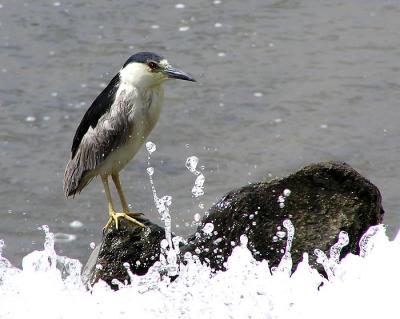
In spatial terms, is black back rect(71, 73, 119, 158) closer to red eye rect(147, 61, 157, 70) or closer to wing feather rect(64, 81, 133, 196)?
wing feather rect(64, 81, 133, 196)

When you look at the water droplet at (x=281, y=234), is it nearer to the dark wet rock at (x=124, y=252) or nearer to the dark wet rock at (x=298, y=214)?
the dark wet rock at (x=298, y=214)

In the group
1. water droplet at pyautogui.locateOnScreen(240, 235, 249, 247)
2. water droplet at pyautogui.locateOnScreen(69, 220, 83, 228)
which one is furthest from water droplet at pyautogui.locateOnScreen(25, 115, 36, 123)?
water droplet at pyautogui.locateOnScreen(240, 235, 249, 247)

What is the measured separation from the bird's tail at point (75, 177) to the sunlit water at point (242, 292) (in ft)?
2.54

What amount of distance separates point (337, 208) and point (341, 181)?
0.50 ft

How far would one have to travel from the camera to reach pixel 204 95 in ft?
34.7

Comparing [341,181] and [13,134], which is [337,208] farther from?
[13,134]

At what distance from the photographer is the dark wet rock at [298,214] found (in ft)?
19.0

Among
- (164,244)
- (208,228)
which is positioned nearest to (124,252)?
(164,244)

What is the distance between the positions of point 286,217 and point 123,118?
122 centimetres

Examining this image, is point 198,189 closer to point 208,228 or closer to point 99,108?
point 99,108

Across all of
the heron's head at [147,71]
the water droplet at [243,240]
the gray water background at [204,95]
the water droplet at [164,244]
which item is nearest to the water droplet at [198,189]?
the gray water background at [204,95]

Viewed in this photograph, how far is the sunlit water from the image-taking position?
18.7 feet

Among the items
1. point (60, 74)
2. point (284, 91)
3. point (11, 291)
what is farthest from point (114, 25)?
point (11, 291)

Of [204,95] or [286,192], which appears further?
[204,95]
